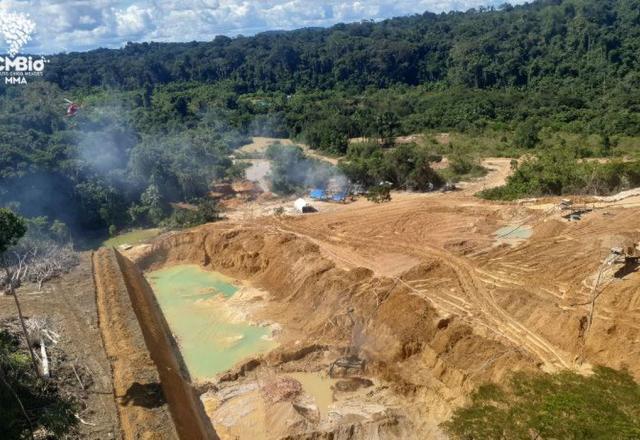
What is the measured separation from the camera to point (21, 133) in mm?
42406

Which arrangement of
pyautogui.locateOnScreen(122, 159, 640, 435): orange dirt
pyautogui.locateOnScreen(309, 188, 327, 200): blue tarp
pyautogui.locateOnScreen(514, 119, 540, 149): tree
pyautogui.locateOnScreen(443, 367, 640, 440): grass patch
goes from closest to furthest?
pyautogui.locateOnScreen(443, 367, 640, 440): grass patch < pyautogui.locateOnScreen(122, 159, 640, 435): orange dirt < pyautogui.locateOnScreen(309, 188, 327, 200): blue tarp < pyautogui.locateOnScreen(514, 119, 540, 149): tree

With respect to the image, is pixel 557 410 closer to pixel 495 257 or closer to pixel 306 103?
pixel 495 257

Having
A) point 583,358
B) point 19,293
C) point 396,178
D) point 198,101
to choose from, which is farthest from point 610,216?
point 198,101

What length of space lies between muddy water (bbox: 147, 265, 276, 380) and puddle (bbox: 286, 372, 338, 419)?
2.80m

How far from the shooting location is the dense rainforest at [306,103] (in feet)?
133

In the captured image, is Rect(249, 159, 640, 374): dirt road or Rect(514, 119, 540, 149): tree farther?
Rect(514, 119, 540, 149): tree

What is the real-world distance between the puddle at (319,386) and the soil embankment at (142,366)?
12.6 feet

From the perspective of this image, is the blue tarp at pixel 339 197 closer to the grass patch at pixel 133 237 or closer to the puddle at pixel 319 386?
the grass patch at pixel 133 237

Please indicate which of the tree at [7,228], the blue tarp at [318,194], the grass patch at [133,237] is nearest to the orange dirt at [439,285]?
the grass patch at [133,237]

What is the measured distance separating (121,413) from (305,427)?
587cm

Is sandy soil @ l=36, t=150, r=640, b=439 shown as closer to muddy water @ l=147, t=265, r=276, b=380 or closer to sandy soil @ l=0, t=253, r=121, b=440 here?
muddy water @ l=147, t=265, r=276, b=380

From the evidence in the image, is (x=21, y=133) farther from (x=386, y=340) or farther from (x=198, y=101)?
(x=198, y=101)

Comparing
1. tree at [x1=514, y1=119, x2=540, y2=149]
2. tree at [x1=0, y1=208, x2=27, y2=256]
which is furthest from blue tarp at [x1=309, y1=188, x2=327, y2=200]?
tree at [x1=0, y1=208, x2=27, y2=256]

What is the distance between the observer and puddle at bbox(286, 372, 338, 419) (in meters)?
20.0
